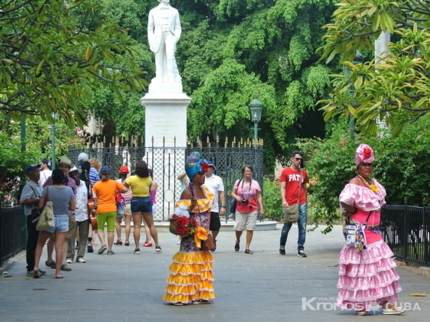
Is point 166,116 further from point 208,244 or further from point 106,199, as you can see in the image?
point 208,244

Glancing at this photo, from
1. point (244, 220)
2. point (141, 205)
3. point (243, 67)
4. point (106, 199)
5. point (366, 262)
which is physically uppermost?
point (243, 67)

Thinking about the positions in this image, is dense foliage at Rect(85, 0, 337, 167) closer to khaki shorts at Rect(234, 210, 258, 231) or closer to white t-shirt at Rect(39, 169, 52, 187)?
white t-shirt at Rect(39, 169, 52, 187)

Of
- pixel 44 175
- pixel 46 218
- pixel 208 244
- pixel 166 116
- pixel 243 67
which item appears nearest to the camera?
pixel 208 244

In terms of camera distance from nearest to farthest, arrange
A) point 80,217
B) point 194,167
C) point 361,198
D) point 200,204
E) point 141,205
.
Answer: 1. point 361,198
2. point 200,204
3. point 194,167
4. point 80,217
5. point 141,205

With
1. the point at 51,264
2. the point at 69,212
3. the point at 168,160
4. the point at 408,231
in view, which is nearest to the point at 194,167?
the point at 69,212

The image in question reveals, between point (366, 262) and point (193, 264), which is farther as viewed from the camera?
point (193, 264)

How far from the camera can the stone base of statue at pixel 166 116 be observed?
26.9 meters

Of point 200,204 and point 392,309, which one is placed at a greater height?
point 200,204

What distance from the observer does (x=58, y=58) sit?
1107cm

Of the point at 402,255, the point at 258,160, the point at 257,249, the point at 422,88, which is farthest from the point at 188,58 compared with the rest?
the point at 422,88

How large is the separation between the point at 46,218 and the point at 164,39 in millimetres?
14533

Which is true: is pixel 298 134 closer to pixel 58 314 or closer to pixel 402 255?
pixel 402 255

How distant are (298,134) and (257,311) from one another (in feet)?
121

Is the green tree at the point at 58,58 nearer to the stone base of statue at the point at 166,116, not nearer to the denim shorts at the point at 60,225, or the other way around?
the denim shorts at the point at 60,225
